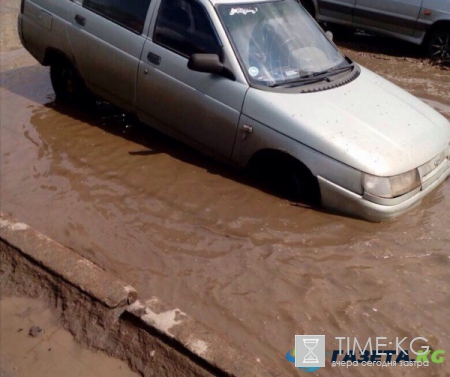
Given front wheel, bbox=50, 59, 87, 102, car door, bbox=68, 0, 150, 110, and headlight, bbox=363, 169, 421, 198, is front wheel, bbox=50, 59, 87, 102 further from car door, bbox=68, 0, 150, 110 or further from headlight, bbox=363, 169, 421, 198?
headlight, bbox=363, 169, 421, 198

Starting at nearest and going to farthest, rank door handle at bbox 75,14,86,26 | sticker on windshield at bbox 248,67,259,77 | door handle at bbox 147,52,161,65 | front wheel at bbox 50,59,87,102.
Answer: sticker on windshield at bbox 248,67,259,77 < door handle at bbox 147,52,161,65 < door handle at bbox 75,14,86,26 < front wheel at bbox 50,59,87,102

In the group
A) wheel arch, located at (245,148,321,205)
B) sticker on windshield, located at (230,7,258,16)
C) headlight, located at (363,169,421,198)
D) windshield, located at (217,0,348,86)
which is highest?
sticker on windshield, located at (230,7,258,16)

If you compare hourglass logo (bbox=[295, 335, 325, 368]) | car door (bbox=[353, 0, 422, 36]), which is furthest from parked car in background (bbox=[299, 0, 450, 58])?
hourglass logo (bbox=[295, 335, 325, 368])

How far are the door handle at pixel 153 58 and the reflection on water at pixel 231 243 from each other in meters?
0.96

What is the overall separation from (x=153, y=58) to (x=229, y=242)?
84.7 inches

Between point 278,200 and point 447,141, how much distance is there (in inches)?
63.1

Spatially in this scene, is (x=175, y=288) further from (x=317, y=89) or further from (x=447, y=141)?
(x=447, y=141)

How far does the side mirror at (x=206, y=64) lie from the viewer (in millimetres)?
4828

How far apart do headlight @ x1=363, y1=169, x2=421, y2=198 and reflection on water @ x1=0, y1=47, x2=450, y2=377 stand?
312 mm

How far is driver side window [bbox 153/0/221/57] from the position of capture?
5117 mm

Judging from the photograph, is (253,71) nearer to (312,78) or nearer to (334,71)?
(312,78)

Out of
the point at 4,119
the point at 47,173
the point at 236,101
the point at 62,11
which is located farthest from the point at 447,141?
the point at 4,119

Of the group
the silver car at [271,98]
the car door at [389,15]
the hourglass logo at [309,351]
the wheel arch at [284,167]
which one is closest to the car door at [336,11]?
the car door at [389,15]

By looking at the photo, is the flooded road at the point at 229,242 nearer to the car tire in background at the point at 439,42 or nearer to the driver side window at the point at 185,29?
the driver side window at the point at 185,29
